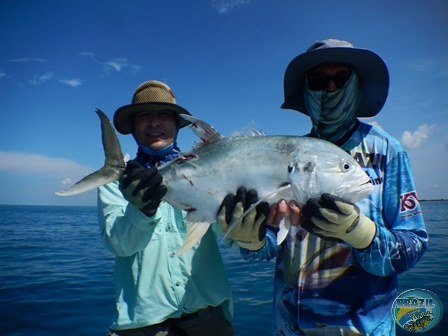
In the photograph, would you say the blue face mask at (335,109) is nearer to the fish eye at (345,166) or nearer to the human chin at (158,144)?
the fish eye at (345,166)

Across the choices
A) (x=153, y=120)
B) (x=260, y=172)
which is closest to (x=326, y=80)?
(x=260, y=172)

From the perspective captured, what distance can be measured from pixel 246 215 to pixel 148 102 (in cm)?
171

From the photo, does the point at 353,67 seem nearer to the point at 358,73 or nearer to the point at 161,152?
the point at 358,73

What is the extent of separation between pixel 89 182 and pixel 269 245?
1751 millimetres

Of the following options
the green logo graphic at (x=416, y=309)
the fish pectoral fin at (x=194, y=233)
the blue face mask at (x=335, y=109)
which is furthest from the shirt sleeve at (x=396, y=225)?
the fish pectoral fin at (x=194, y=233)

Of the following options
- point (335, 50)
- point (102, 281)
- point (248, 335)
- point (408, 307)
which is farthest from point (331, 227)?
point (102, 281)

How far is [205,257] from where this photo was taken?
3.22 metres

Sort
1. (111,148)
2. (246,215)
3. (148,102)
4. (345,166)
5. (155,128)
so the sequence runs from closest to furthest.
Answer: (345,166) < (246,215) < (111,148) < (148,102) < (155,128)

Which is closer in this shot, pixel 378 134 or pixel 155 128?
pixel 378 134

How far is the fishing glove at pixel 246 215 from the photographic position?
2475 millimetres

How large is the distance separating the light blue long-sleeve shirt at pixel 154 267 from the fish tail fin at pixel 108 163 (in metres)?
0.36

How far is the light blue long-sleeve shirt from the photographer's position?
289 cm

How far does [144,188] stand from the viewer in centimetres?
262

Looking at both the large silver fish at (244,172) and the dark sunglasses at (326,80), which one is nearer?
the large silver fish at (244,172)
